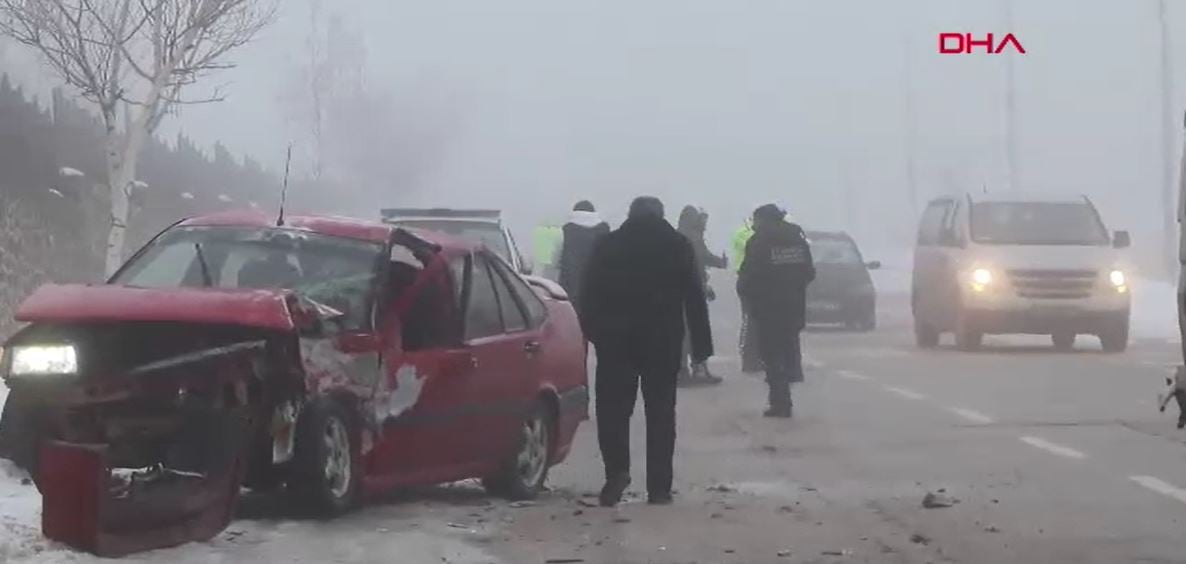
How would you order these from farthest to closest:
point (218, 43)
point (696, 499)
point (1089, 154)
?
point (1089, 154) < point (218, 43) < point (696, 499)

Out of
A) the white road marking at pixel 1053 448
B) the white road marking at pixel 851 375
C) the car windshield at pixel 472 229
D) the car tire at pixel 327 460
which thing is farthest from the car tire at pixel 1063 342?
the car tire at pixel 327 460

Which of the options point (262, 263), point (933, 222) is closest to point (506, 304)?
point (262, 263)

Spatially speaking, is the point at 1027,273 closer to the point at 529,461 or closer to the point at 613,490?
the point at 529,461

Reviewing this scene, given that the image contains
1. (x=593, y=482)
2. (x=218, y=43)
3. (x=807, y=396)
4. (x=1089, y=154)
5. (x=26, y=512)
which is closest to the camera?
(x=26, y=512)

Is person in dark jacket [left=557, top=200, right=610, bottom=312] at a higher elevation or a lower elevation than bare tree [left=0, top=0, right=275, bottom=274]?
lower

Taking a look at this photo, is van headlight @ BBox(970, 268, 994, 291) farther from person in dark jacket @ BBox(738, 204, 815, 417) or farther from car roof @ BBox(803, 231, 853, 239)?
car roof @ BBox(803, 231, 853, 239)

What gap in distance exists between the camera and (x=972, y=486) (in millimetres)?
11555

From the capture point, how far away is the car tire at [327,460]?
9.18 m

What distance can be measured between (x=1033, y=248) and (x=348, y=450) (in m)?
16.7

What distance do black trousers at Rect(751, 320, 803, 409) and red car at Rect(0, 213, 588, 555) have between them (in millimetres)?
5094

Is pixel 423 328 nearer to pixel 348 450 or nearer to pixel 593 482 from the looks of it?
pixel 348 450

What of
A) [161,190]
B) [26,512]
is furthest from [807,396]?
[161,190]

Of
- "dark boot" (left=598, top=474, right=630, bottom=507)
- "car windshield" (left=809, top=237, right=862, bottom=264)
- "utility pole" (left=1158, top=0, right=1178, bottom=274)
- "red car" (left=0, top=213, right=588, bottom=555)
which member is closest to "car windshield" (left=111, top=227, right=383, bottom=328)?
"red car" (left=0, top=213, right=588, bottom=555)

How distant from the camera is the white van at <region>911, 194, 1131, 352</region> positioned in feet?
80.1
